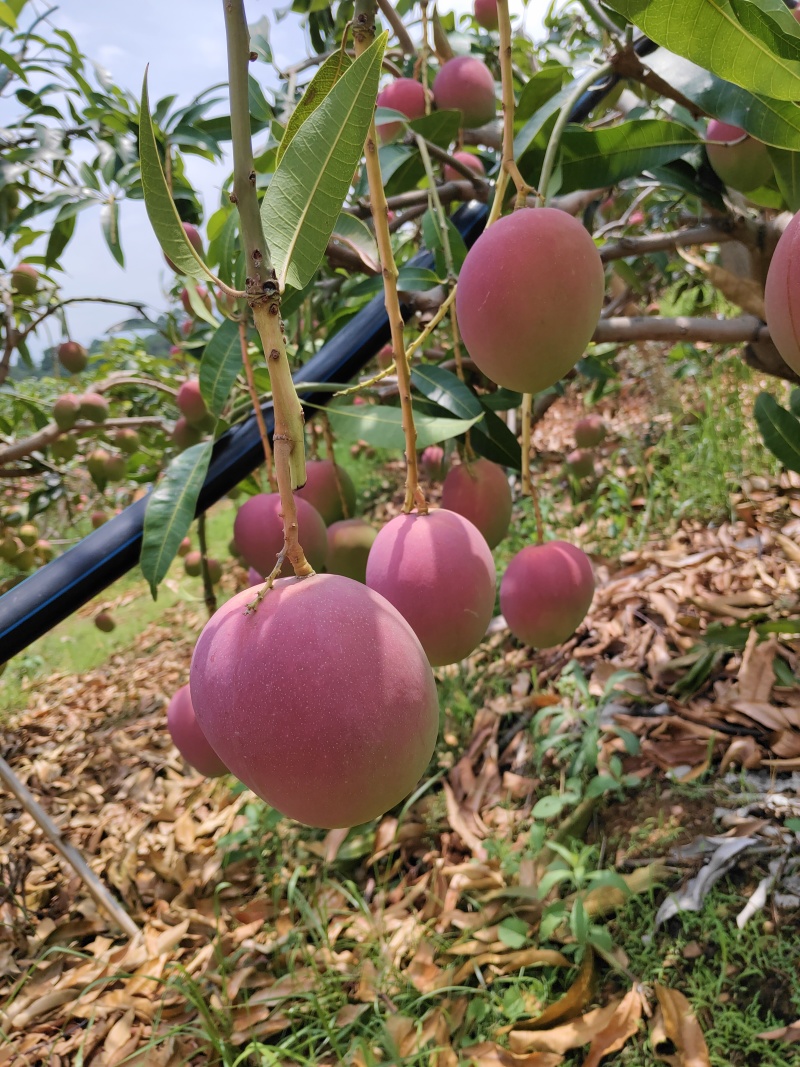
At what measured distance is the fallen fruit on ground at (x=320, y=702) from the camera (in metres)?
0.36

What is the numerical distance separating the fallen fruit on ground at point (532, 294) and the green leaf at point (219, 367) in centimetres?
34

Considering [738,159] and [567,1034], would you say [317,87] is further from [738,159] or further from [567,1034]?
[567,1034]

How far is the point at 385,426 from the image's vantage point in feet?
2.20

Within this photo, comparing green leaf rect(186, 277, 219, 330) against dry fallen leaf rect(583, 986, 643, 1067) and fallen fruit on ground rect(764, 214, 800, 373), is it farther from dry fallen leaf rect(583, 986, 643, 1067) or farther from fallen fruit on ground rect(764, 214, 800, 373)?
dry fallen leaf rect(583, 986, 643, 1067)

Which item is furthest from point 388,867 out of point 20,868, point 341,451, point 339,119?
point 341,451

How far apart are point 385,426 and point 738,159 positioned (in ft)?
1.33

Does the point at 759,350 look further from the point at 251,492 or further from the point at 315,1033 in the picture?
the point at 315,1033

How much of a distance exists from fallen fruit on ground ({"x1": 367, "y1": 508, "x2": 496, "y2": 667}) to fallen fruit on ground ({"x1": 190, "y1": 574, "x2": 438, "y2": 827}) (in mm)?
159

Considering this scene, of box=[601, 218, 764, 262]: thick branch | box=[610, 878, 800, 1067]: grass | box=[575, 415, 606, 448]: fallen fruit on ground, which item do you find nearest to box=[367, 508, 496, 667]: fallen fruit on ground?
box=[601, 218, 764, 262]: thick branch

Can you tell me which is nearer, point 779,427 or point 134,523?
point 134,523

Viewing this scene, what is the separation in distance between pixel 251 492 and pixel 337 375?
80 cm

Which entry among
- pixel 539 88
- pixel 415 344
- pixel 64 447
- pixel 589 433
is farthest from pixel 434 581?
pixel 589 433

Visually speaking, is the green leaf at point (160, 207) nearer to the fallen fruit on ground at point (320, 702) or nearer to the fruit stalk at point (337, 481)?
the fallen fruit on ground at point (320, 702)

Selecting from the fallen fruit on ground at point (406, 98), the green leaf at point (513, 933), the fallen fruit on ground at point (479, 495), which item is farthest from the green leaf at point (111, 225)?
the green leaf at point (513, 933)
